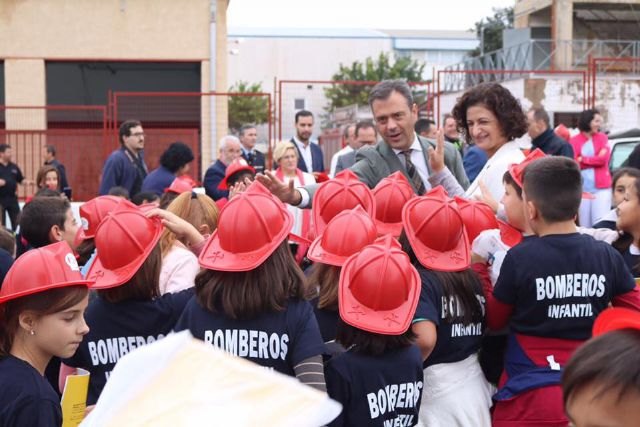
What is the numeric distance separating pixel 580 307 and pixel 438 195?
0.79m

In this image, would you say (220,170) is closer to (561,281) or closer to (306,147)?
(306,147)

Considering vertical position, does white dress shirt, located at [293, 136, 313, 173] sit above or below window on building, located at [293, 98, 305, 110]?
below

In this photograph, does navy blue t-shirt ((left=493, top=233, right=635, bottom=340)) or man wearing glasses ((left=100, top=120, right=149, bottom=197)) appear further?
man wearing glasses ((left=100, top=120, right=149, bottom=197))

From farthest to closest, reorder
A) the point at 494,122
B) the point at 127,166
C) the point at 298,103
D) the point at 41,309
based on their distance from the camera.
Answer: the point at 298,103
the point at 127,166
the point at 494,122
the point at 41,309

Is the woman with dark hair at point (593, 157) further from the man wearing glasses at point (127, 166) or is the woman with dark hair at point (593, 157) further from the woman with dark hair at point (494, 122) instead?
the woman with dark hair at point (494, 122)

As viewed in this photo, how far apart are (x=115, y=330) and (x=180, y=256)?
0.64 meters

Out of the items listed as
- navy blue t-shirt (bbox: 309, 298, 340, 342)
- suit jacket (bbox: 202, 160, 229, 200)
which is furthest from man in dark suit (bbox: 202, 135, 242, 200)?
navy blue t-shirt (bbox: 309, 298, 340, 342)

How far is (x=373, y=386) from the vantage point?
3.36 m

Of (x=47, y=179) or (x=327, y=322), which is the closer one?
(x=327, y=322)

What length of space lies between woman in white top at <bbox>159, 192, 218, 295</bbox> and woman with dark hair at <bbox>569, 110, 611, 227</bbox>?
293 inches

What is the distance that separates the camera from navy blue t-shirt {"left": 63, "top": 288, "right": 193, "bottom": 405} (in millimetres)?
3699

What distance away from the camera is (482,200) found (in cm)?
454

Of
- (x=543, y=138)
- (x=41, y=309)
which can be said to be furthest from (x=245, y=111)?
(x=41, y=309)

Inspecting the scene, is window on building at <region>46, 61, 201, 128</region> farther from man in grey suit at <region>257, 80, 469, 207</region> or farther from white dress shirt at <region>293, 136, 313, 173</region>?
man in grey suit at <region>257, 80, 469, 207</region>
